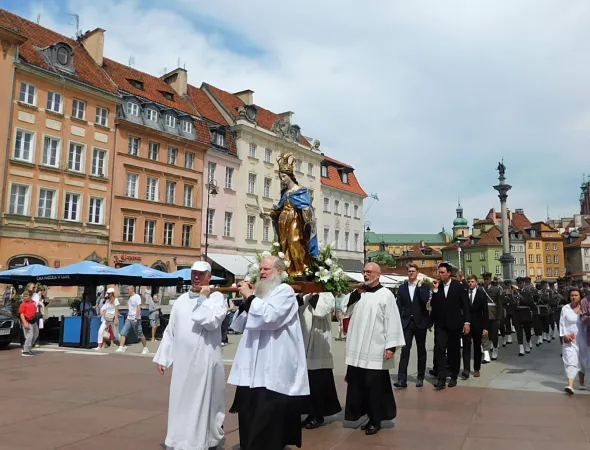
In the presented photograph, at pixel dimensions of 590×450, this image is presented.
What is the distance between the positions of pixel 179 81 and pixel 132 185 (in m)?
11.8

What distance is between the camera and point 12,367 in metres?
10.8

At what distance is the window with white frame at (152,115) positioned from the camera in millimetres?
34594

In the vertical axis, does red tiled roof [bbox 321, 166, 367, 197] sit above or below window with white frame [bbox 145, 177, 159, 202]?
above

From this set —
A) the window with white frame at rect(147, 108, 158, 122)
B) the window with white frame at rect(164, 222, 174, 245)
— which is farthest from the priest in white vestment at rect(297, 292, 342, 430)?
the window with white frame at rect(147, 108, 158, 122)

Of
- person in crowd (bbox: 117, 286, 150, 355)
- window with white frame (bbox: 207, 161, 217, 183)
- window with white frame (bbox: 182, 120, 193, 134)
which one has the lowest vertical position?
person in crowd (bbox: 117, 286, 150, 355)

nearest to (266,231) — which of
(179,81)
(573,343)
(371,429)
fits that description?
(179,81)

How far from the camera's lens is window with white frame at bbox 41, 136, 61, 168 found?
94.6ft

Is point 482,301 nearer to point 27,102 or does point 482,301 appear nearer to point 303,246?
point 303,246

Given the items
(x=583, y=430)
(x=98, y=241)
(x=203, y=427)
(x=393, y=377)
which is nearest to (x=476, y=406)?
(x=583, y=430)

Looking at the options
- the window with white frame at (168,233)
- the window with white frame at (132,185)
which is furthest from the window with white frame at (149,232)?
the window with white frame at (132,185)

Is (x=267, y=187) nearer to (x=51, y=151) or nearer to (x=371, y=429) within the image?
(x=51, y=151)

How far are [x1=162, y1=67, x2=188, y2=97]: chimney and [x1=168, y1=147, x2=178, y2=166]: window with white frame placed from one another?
7014 mm

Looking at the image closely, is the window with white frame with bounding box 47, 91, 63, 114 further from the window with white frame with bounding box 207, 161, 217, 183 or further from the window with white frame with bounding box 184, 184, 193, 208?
the window with white frame with bounding box 207, 161, 217, 183

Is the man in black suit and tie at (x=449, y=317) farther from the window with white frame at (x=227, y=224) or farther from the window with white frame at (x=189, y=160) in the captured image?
the window with white frame at (x=227, y=224)
